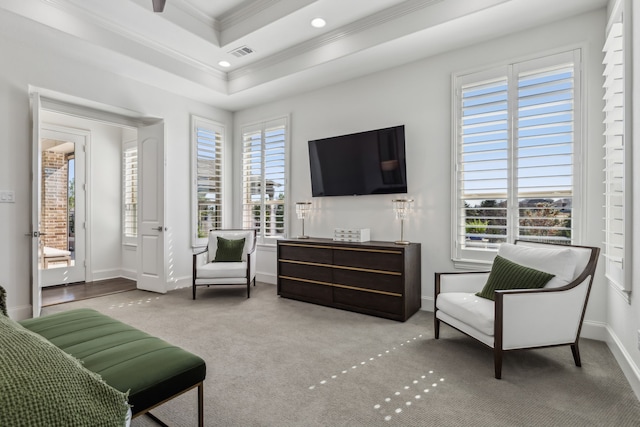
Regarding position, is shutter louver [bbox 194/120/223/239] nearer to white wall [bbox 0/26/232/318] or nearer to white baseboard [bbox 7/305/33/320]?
white wall [bbox 0/26/232/318]

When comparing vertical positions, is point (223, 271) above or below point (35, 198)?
below

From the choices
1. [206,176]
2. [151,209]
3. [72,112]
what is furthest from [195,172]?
[72,112]

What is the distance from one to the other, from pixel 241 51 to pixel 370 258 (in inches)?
116

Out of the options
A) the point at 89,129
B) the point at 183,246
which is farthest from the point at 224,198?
the point at 89,129

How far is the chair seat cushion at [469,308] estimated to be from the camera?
7.68ft

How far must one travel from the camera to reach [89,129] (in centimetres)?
543

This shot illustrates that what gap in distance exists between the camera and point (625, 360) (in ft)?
7.45

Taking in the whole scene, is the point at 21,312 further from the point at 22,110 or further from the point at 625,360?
the point at 625,360

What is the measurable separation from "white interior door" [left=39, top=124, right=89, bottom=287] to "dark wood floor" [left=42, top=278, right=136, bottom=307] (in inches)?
9.8

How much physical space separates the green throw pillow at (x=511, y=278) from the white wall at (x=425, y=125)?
876 millimetres

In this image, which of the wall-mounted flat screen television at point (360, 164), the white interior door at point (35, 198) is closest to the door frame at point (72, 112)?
A: the white interior door at point (35, 198)

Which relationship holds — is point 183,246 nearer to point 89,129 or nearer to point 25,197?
point 25,197

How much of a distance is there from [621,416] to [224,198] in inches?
202

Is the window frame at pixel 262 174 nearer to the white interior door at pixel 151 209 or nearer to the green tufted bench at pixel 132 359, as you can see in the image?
the white interior door at pixel 151 209
